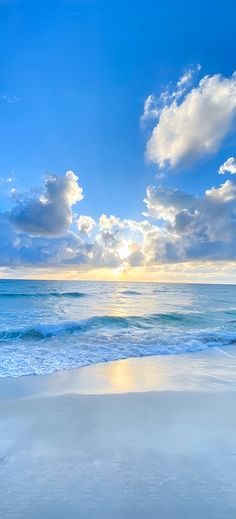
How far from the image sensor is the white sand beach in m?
2.57

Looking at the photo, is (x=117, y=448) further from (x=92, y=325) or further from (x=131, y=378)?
(x=92, y=325)

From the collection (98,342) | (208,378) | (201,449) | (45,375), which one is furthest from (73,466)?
(98,342)

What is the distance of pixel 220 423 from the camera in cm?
412

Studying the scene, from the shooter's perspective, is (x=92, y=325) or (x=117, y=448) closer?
(x=117, y=448)

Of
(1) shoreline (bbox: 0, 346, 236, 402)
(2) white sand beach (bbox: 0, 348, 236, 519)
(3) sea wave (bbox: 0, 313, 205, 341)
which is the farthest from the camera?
(3) sea wave (bbox: 0, 313, 205, 341)

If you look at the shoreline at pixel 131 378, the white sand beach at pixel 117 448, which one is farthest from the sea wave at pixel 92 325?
the white sand beach at pixel 117 448

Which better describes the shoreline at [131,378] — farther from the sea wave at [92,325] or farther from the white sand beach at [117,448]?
the sea wave at [92,325]

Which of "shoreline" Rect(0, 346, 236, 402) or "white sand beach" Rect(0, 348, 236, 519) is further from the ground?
"white sand beach" Rect(0, 348, 236, 519)

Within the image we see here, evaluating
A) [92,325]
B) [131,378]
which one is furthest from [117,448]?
[92,325]

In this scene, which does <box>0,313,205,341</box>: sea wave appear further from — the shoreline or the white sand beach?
the white sand beach

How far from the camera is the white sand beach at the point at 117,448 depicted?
2.57m

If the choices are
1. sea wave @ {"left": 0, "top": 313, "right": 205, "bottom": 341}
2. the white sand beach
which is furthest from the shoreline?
sea wave @ {"left": 0, "top": 313, "right": 205, "bottom": 341}

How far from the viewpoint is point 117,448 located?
11.3ft

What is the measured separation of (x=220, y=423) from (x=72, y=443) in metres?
2.21
